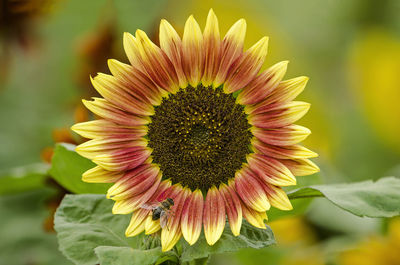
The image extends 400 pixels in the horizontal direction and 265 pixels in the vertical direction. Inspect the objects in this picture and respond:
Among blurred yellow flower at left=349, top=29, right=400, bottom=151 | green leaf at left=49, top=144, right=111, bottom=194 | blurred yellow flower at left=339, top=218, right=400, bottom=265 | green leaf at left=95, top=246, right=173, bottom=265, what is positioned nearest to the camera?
green leaf at left=95, top=246, right=173, bottom=265

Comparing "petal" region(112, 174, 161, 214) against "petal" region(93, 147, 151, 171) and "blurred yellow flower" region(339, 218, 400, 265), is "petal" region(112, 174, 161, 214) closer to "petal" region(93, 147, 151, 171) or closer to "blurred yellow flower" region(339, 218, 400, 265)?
"petal" region(93, 147, 151, 171)

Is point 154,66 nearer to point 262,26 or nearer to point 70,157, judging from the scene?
point 70,157

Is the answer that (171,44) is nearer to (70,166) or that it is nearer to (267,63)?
(70,166)

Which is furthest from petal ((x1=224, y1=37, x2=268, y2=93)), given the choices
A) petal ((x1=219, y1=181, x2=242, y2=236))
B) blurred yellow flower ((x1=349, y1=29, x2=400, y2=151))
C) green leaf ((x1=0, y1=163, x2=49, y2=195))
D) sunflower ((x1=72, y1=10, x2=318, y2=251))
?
blurred yellow flower ((x1=349, y1=29, x2=400, y2=151))

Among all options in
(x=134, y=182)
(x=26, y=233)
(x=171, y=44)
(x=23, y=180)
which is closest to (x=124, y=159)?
(x=134, y=182)

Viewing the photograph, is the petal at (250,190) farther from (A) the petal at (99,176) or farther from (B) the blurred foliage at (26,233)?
(B) the blurred foliage at (26,233)

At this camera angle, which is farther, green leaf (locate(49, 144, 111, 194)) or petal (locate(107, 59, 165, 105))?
green leaf (locate(49, 144, 111, 194))

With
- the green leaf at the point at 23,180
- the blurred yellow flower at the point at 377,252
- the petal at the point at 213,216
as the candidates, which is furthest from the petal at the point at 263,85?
the blurred yellow flower at the point at 377,252
